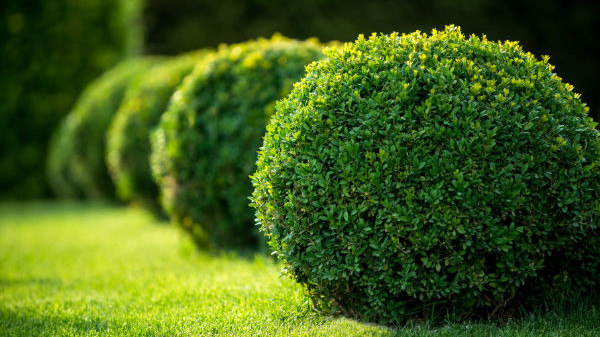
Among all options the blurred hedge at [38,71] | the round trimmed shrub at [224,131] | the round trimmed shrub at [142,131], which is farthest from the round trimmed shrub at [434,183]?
the blurred hedge at [38,71]

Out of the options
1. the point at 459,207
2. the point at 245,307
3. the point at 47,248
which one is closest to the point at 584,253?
the point at 459,207

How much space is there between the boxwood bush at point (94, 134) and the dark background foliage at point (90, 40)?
6.34 ft

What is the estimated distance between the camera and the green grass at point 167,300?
3.55 m

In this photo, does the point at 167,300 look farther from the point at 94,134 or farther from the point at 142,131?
the point at 94,134

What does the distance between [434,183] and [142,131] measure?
248 inches

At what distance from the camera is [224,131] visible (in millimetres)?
6012

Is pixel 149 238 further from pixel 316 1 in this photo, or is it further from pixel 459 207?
pixel 316 1

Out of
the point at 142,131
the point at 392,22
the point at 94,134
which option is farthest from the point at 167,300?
the point at 392,22

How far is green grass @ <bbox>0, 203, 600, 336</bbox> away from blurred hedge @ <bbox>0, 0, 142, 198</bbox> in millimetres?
7233

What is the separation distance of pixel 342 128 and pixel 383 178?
1.33 feet

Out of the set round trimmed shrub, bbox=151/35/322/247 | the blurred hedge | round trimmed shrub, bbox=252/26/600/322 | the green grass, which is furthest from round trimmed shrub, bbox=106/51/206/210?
the blurred hedge

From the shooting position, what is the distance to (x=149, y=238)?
8.38 metres

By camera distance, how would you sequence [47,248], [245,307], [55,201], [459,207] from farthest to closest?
[55,201] → [47,248] → [245,307] → [459,207]

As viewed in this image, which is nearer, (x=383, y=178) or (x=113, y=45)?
(x=383, y=178)
